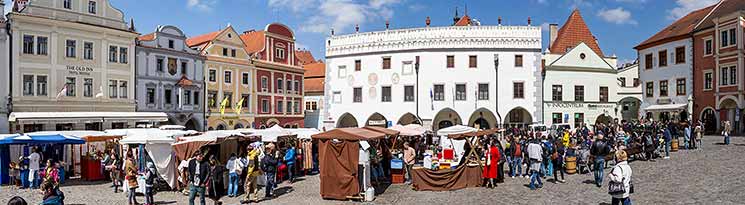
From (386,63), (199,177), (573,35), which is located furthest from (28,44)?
(573,35)

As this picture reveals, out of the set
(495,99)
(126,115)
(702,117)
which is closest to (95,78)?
(126,115)

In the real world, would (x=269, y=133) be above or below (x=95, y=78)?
below

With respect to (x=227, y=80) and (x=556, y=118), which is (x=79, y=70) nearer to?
(x=227, y=80)

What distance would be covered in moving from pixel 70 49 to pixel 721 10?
135ft

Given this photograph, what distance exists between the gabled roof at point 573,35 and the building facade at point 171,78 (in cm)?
2927

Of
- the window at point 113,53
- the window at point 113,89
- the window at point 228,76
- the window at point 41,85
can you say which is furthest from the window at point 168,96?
the window at point 41,85

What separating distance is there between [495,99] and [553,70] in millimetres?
4872

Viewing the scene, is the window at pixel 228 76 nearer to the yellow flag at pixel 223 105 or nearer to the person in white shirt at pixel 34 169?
the yellow flag at pixel 223 105

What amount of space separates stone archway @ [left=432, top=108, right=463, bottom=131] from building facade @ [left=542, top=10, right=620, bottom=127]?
6258mm

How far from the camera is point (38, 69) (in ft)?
105

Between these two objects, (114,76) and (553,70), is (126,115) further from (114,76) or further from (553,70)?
(553,70)

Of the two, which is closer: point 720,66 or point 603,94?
point 720,66

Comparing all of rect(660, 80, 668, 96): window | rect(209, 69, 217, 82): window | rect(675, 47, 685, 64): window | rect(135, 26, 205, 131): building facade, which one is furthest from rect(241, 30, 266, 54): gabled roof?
rect(675, 47, 685, 64): window

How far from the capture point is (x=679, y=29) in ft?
131
